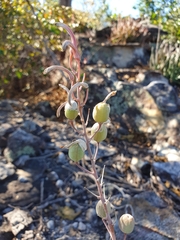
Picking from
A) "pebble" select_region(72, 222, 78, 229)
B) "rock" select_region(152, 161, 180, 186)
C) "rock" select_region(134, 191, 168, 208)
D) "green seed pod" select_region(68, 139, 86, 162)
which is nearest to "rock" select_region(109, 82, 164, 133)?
"rock" select_region(152, 161, 180, 186)

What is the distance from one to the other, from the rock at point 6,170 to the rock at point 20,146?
0.24 ft

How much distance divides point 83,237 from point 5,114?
5.19 feet

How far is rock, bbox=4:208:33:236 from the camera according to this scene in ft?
4.57

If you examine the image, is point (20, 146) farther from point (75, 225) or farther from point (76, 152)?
point (76, 152)

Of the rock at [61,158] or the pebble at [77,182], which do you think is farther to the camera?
the rock at [61,158]

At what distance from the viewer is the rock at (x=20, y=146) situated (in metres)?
1.86

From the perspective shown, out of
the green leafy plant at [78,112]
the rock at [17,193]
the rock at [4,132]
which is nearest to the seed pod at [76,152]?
the green leafy plant at [78,112]

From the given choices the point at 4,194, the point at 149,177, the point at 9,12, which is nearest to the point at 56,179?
the point at 4,194

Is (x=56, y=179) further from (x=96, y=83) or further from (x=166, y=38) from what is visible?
(x=166, y=38)

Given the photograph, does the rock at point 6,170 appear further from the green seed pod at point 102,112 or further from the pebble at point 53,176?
the green seed pod at point 102,112

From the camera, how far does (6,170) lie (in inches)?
67.8

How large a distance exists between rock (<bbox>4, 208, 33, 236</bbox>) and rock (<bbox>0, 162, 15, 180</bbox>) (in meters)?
0.25

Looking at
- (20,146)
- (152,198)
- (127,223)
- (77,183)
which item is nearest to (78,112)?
(127,223)

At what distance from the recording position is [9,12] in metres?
2.69
